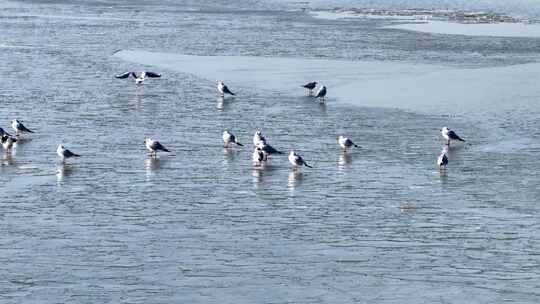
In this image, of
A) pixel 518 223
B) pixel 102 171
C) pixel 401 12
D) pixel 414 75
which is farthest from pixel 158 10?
pixel 518 223

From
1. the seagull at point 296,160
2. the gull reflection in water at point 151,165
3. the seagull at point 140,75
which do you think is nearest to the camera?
the gull reflection in water at point 151,165

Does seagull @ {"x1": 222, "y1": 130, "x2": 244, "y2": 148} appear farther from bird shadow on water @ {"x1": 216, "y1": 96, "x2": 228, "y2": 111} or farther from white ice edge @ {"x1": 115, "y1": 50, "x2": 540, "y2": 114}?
white ice edge @ {"x1": 115, "y1": 50, "x2": 540, "y2": 114}

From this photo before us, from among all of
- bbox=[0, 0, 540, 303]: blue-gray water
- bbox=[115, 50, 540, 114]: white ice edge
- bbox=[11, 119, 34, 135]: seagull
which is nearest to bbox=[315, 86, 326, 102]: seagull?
bbox=[115, 50, 540, 114]: white ice edge

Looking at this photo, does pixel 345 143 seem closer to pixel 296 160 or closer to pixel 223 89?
pixel 296 160

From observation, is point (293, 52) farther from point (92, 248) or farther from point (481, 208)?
point (92, 248)

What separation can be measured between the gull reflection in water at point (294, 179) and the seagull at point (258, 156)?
80cm

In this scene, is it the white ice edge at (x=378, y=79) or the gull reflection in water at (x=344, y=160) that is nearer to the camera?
the gull reflection in water at (x=344, y=160)

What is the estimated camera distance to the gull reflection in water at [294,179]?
21.4 metres

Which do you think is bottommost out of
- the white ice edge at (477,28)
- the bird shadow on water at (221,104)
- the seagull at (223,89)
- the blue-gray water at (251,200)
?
the blue-gray water at (251,200)

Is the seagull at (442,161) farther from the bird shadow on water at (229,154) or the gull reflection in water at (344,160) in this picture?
the bird shadow on water at (229,154)

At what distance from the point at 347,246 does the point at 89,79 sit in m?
19.5

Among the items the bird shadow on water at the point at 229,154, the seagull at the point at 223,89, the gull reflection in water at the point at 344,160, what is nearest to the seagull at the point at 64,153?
the bird shadow on water at the point at 229,154

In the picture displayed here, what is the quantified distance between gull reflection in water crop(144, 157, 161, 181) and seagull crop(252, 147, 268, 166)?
1822mm

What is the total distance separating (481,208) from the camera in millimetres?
19531
